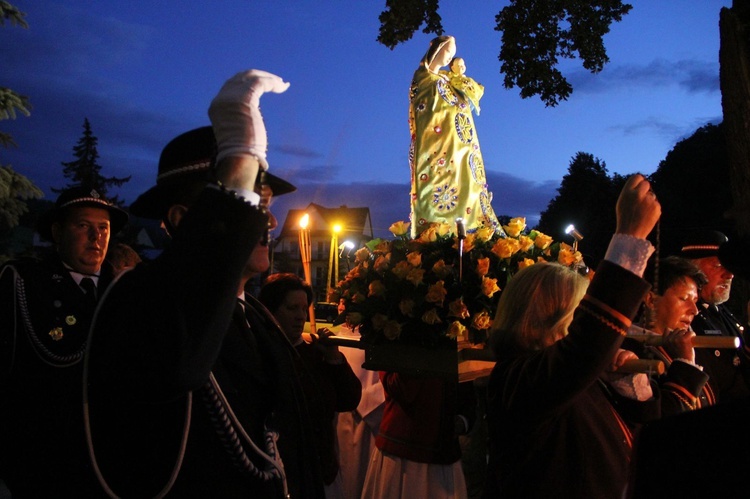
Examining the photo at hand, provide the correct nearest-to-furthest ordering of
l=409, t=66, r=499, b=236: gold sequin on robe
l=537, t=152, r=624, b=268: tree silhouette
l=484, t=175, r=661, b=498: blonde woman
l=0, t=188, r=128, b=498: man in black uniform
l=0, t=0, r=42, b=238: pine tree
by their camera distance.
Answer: l=484, t=175, r=661, b=498: blonde woman
l=0, t=188, r=128, b=498: man in black uniform
l=409, t=66, r=499, b=236: gold sequin on robe
l=0, t=0, r=42, b=238: pine tree
l=537, t=152, r=624, b=268: tree silhouette

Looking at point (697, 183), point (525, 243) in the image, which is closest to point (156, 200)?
point (525, 243)

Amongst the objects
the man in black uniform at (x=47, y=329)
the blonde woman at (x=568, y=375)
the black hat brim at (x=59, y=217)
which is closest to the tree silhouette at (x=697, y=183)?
the black hat brim at (x=59, y=217)

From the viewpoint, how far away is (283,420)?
6.36 feet

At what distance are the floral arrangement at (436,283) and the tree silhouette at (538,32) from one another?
192 inches

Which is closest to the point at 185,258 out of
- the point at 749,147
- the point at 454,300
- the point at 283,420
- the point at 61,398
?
the point at 283,420

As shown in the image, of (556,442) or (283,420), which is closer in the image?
(283,420)

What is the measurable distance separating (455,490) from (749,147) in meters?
4.45

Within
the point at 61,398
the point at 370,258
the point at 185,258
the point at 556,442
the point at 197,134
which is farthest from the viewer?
the point at 370,258

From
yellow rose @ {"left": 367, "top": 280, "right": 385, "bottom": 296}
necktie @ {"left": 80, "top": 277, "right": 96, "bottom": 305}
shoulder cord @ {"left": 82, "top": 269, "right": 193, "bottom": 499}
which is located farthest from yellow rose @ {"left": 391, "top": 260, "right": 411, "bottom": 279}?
shoulder cord @ {"left": 82, "top": 269, "right": 193, "bottom": 499}

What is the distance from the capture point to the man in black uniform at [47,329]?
283 centimetres

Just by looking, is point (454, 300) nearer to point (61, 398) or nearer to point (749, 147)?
point (61, 398)

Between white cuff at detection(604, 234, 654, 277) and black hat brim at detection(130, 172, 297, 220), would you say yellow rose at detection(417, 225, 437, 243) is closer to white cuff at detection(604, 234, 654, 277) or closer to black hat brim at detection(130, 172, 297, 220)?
white cuff at detection(604, 234, 654, 277)

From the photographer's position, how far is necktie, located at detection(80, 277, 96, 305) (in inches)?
158

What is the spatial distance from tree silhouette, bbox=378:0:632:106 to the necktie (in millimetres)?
6127
